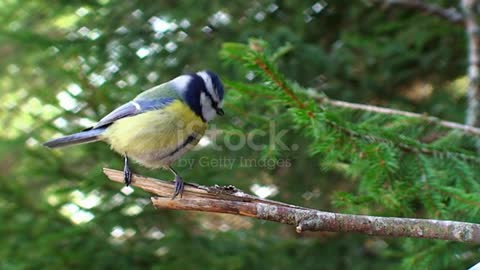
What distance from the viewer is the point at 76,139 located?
265 centimetres

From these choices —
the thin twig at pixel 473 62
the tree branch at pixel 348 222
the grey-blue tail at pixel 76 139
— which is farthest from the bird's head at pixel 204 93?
the thin twig at pixel 473 62

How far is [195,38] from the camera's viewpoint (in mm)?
3789

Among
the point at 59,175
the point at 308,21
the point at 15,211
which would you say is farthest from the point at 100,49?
the point at 308,21

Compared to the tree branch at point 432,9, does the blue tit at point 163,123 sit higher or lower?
higher

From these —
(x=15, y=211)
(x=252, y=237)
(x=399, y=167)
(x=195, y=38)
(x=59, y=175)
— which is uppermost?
(x=399, y=167)

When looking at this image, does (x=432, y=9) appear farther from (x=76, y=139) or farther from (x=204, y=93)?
(x=76, y=139)

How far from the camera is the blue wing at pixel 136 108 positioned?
2623mm

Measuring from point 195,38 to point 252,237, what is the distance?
1.27m

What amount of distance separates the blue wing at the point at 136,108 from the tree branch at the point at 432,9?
1.64 meters

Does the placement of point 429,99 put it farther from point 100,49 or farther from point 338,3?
point 100,49

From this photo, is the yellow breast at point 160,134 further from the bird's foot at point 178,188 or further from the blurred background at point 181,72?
the blurred background at point 181,72

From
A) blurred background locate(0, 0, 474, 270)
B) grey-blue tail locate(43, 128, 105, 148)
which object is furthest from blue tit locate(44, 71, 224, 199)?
blurred background locate(0, 0, 474, 270)

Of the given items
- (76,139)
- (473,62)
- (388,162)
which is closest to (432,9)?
(473,62)

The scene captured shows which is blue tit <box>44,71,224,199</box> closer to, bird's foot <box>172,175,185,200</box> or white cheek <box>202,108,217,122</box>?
white cheek <box>202,108,217,122</box>
